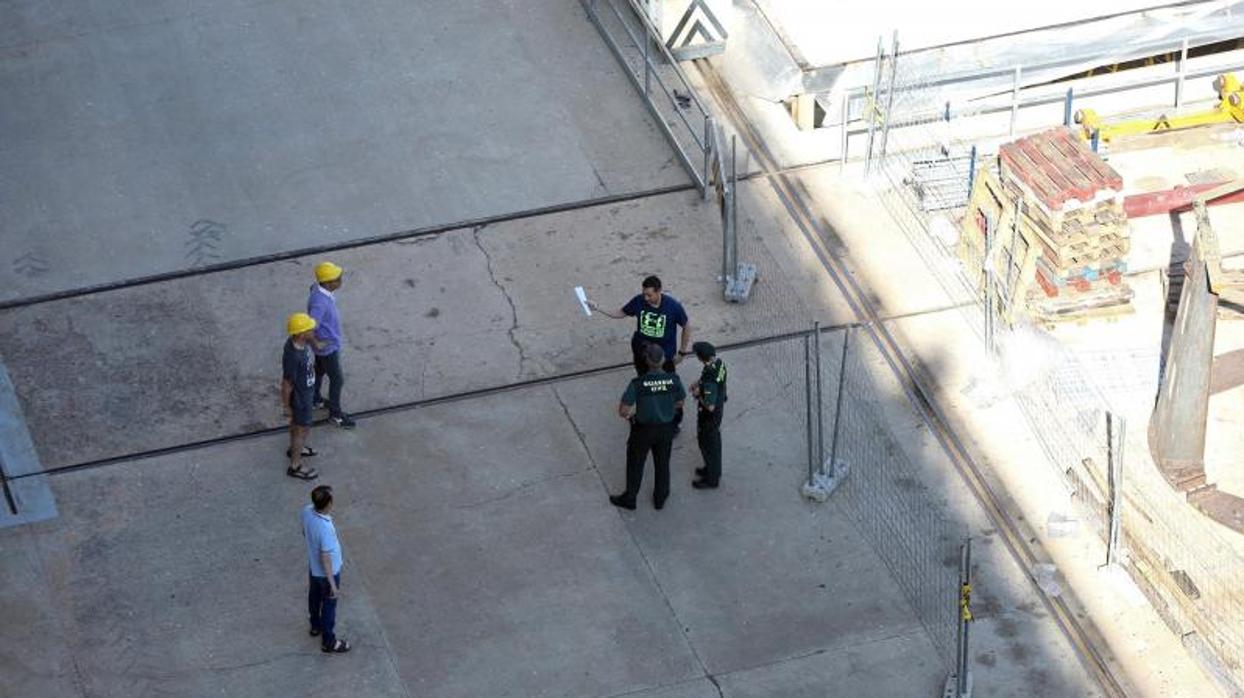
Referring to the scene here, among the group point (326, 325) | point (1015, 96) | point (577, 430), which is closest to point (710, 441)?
point (577, 430)

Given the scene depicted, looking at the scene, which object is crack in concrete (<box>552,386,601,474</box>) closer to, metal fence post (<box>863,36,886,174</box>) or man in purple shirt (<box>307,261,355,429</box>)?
man in purple shirt (<box>307,261,355,429</box>)

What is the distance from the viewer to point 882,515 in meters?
15.2

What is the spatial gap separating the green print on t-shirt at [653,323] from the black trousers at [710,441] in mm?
765

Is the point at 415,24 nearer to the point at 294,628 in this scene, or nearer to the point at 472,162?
the point at 472,162

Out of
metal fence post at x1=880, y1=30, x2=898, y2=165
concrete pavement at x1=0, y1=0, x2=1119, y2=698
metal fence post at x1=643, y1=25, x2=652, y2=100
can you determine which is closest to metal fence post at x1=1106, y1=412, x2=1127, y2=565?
concrete pavement at x1=0, y1=0, x2=1119, y2=698

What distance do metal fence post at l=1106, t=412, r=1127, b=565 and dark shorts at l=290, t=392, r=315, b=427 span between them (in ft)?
19.7

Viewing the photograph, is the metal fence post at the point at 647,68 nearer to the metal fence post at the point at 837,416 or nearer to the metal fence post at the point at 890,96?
the metal fence post at the point at 890,96

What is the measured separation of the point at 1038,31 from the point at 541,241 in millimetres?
5514

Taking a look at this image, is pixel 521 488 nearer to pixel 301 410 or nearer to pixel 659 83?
pixel 301 410

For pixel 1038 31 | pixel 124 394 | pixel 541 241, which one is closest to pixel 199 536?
pixel 124 394

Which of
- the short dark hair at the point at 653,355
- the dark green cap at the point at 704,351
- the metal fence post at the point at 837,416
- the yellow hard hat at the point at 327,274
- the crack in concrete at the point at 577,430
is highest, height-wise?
the yellow hard hat at the point at 327,274

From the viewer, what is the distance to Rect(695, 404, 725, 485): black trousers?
1498 cm

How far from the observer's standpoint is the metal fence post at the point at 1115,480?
47.0 feet

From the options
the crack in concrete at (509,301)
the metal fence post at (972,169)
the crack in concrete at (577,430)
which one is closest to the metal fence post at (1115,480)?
the crack in concrete at (577,430)
